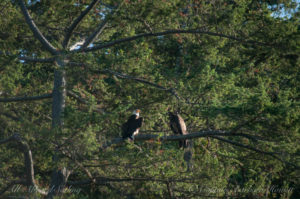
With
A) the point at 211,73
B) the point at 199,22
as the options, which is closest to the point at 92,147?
the point at 211,73

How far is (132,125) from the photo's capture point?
365 inches

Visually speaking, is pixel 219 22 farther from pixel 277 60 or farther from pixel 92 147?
pixel 92 147

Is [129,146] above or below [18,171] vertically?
above

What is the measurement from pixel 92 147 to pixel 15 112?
4.96 meters

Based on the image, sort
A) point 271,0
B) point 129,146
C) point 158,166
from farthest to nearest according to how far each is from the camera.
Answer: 1. point 271,0
2. point 158,166
3. point 129,146

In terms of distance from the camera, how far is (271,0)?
9789 mm

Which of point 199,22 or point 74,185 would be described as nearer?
point 199,22

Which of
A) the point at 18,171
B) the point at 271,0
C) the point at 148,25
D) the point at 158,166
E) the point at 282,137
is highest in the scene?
the point at 271,0

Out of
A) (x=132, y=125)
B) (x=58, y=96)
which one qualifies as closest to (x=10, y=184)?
(x=58, y=96)

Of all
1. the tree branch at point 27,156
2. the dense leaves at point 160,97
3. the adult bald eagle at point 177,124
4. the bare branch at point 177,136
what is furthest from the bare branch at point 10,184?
the adult bald eagle at point 177,124

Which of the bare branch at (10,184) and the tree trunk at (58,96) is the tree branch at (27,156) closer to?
the bare branch at (10,184)

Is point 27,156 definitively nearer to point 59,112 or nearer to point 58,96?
point 59,112

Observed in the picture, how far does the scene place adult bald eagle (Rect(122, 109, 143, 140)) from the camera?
888 cm

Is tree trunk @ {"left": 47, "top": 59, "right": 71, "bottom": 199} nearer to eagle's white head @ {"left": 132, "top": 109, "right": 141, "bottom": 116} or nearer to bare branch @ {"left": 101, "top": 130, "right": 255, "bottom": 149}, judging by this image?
bare branch @ {"left": 101, "top": 130, "right": 255, "bottom": 149}
